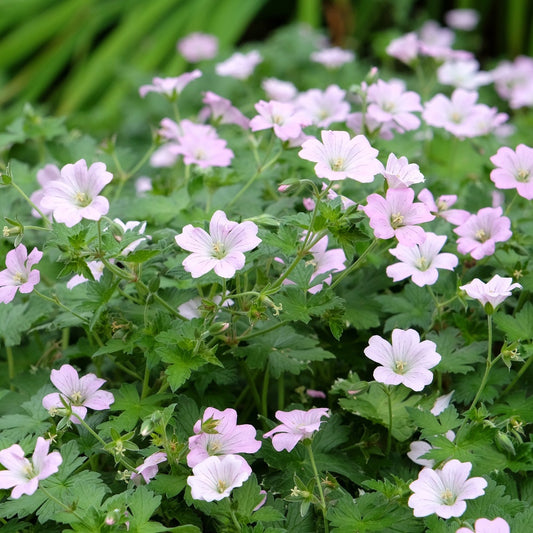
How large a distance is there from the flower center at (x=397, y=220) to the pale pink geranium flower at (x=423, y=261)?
8 cm

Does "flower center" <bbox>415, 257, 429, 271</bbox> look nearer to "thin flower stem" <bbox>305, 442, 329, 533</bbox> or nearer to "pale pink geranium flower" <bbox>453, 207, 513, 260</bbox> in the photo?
"pale pink geranium flower" <bbox>453, 207, 513, 260</bbox>

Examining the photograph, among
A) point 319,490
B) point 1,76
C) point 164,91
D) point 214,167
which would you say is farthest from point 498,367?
point 1,76

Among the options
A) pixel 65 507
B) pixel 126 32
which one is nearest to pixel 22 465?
pixel 65 507

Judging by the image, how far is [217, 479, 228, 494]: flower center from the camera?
0.89 m

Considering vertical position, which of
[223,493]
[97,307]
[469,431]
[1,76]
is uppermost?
[97,307]

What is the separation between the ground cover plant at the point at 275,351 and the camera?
3.04 ft

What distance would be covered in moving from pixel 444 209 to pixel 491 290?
0.24m

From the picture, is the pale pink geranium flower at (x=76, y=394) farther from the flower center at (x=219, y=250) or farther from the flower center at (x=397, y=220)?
the flower center at (x=397, y=220)

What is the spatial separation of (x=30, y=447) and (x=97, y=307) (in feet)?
0.63

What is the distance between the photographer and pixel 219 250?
983mm

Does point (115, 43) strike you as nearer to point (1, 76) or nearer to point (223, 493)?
point (1, 76)

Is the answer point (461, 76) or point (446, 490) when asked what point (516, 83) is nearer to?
point (461, 76)

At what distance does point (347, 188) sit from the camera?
4.33 feet

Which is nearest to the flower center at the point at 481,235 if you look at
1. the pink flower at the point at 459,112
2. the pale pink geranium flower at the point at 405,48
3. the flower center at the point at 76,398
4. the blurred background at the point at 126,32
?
the pink flower at the point at 459,112
